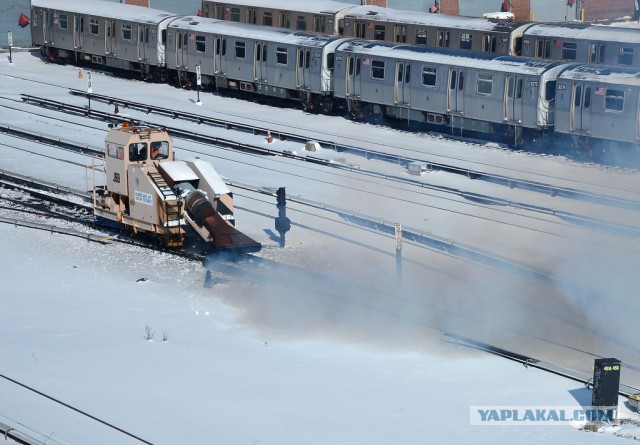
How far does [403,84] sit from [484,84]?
3625 millimetres

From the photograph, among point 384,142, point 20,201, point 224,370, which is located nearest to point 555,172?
point 384,142

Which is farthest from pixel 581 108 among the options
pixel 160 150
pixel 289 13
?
pixel 289 13

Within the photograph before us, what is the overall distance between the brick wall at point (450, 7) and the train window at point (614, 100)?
3188 centimetres

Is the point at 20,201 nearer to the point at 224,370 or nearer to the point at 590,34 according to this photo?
the point at 224,370

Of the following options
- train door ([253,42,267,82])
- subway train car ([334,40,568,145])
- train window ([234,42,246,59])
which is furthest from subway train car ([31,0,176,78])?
subway train car ([334,40,568,145])

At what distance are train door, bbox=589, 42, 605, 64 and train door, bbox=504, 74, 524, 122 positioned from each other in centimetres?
773

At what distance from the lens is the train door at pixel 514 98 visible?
37.7m

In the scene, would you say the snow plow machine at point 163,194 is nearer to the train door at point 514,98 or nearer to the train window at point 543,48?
the train door at point 514,98

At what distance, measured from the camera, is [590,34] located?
44.6 meters

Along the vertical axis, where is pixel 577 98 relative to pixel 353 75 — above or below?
above

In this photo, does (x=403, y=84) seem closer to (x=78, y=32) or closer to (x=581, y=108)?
(x=581, y=108)

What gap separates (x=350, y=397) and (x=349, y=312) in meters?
4.63

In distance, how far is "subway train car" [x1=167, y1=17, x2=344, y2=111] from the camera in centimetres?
4412

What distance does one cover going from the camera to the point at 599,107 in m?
35.8
